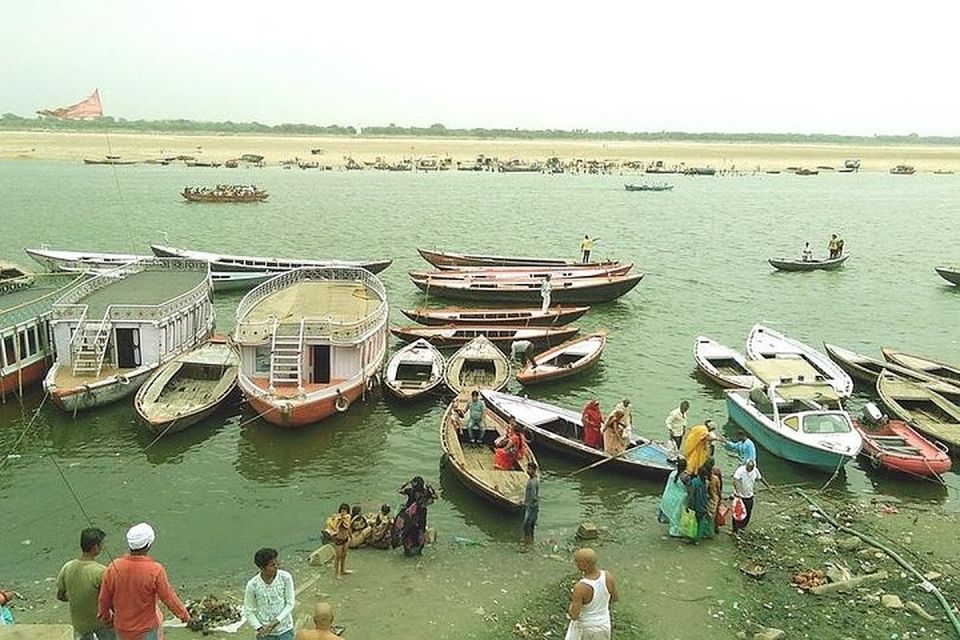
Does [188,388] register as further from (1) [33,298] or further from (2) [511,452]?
(2) [511,452]

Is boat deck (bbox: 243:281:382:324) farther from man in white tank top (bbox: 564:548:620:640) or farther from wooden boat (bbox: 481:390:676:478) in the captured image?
man in white tank top (bbox: 564:548:620:640)

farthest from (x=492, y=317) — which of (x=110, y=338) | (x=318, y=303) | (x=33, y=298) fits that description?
(x=33, y=298)

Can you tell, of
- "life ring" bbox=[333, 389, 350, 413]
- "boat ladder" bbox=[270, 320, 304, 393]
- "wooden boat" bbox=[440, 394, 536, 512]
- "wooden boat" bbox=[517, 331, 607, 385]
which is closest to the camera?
"wooden boat" bbox=[440, 394, 536, 512]

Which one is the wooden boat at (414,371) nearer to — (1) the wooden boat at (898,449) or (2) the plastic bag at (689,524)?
(2) the plastic bag at (689,524)

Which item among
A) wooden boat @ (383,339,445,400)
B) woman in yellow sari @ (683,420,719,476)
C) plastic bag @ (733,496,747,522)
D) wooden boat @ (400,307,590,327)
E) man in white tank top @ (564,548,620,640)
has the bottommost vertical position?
wooden boat @ (383,339,445,400)

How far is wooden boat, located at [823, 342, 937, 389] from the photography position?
83.7 ft

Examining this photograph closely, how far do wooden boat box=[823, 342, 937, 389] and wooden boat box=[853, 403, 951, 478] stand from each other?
4485 millimetres

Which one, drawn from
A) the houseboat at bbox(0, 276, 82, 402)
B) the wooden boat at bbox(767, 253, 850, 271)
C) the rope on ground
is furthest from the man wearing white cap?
the wooden boat at bbox(767, 253, 850, 271)

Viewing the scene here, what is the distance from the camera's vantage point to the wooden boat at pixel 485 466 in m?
17.0

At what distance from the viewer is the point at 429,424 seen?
2353cm

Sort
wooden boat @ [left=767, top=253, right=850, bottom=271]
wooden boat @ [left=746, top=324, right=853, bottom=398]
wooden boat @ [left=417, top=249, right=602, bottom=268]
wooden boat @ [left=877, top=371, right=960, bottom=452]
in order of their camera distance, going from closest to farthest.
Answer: wooden boat @ [left=877, top=371, right=960, bottom=452], wooden boat @ [left=746, top=324, right=853, bottom=398], wooden boat @ [left=417, top=249, right=602, bottom=268], wooden boat @ [left=767, top=253, right=850, bottom=271]

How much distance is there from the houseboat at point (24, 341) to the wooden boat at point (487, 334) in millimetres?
11974

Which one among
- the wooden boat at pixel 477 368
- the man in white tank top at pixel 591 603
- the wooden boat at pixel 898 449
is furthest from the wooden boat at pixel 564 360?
the man in white tank top at pixel 591 603

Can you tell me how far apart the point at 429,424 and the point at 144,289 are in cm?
1209
